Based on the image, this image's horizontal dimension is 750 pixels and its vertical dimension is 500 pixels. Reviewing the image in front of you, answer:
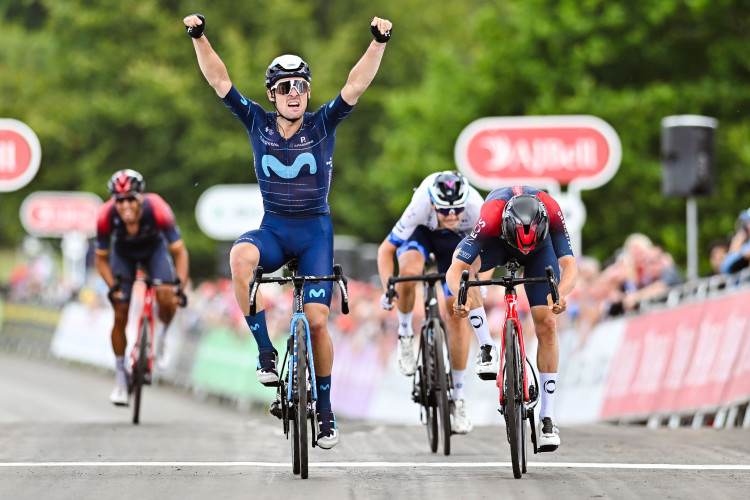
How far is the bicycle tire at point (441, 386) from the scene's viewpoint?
11.3 m

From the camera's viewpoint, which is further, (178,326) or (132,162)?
(132,162)

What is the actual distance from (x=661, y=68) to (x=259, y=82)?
16.3 meters

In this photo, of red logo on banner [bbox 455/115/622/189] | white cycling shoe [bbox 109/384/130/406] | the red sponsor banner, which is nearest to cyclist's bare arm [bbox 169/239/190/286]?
white cycling shoe [bbox 109/384/130/406]

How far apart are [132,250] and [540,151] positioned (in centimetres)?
1143

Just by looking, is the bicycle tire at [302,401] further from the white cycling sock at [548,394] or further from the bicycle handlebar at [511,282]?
the white cycling sock at [548,394]

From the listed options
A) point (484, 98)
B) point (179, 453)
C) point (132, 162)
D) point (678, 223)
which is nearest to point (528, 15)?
point (484, 98)

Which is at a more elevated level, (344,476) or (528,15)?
(528,15)

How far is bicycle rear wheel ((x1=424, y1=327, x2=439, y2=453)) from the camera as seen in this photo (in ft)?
37.8

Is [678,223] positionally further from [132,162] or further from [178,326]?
[132,162]

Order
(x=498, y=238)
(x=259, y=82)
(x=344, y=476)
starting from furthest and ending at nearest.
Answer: (x=259, y=82)
(x=498, y=238)
(x=344, y=476)

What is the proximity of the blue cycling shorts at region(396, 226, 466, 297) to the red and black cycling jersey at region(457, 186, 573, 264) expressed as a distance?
2.14m

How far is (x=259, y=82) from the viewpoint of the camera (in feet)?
173

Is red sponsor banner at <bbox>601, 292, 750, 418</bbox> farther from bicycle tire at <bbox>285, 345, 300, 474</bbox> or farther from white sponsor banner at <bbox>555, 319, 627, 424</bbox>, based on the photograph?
bicycle tire at <bbox>285, 345, 300, 474</bbox>

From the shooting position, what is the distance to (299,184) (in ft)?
31.6
